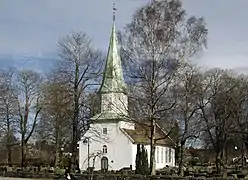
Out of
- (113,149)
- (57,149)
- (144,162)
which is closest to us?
(144,162)

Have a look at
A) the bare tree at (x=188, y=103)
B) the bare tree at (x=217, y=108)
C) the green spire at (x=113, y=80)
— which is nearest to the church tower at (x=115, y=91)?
the green spire at (x=113, y=80)

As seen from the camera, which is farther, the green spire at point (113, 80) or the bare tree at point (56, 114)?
the bare tree at point (56, 114)

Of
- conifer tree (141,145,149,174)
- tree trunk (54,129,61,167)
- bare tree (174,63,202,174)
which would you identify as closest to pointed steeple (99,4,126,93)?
bare tree (174,63,202,174)

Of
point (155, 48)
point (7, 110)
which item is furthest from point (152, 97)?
point (7, 110)

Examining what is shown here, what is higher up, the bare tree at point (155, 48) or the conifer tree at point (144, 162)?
the bare tree at point (155, 48)

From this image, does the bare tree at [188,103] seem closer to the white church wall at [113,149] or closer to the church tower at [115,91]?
the church tower at [115,91]

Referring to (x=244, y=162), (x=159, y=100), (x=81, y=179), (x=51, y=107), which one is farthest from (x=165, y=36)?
(x=244, y=162)

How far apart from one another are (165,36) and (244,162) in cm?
3866

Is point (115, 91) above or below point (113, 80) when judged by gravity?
below

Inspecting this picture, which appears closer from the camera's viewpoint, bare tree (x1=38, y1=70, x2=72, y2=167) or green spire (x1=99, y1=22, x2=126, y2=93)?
green spire (x1=99, y1=22, x2=126, y2=93)

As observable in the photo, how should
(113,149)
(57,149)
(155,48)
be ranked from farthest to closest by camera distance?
(113,149)
(57,149)
(155,48)

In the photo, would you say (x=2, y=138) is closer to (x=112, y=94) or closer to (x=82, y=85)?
(x=82, y=85)

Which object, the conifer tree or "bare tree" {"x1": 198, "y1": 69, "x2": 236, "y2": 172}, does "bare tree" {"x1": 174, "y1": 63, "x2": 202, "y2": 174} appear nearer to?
"bare tree" {"x1": 198, "y1": 69, "x2": 236, "y2": 172}

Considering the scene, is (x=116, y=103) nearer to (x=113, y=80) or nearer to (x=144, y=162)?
(x=113, y=80)
